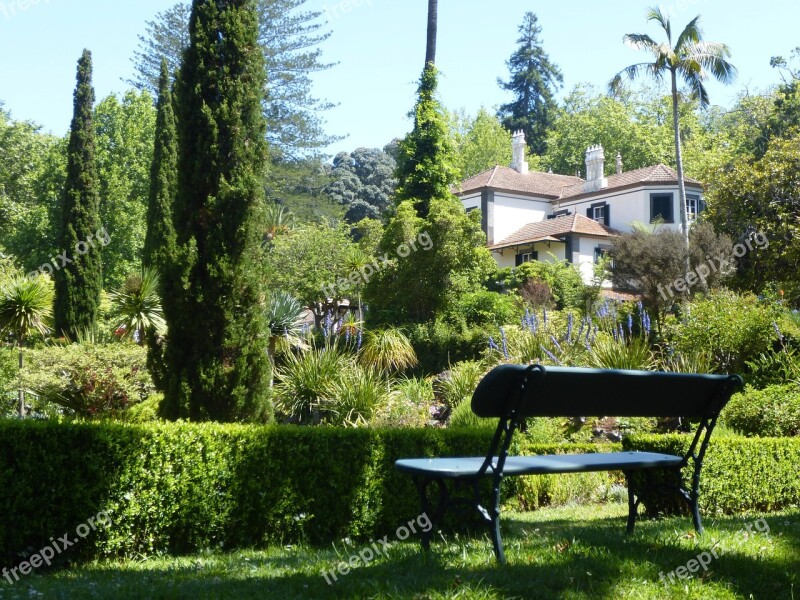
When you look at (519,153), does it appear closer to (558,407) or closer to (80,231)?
(80,231)

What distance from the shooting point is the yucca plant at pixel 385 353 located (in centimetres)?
1703

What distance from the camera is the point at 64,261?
72.5 feet

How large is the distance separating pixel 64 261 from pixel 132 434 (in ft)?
59.6

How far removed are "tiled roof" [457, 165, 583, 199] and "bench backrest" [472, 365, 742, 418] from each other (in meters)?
36.3

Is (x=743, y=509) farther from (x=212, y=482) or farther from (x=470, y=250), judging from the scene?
(x=470, y=250)

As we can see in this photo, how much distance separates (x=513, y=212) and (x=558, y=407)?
39.3 m

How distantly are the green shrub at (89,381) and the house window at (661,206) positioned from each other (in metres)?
32.2

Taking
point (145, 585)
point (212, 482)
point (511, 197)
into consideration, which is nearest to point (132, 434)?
point (212, 482)

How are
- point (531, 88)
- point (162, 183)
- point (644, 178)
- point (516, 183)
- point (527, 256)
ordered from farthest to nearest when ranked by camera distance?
point (531, 88) < point (516, 183) < point (644, 178) < point (527, 256) < point (162, 183)

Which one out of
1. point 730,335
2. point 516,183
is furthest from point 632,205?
point 730,335

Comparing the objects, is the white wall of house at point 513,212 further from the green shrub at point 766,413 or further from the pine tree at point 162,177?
the green shrub at point 766,413

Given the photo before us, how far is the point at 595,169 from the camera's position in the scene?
43594 millimetres

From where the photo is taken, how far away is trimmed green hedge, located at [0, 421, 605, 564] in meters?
5.24

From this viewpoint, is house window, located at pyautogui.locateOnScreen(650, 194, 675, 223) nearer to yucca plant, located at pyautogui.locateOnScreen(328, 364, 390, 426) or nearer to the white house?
the white house
